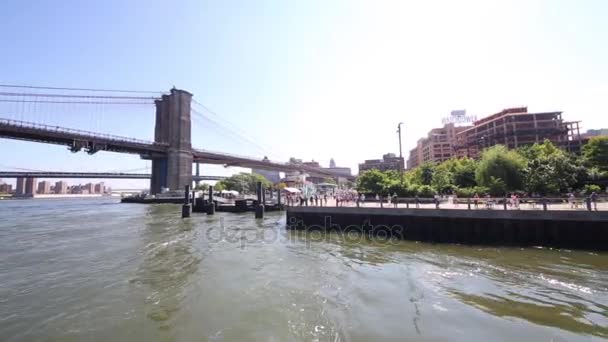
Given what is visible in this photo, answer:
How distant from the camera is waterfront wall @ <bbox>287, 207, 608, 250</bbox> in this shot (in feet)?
45.6

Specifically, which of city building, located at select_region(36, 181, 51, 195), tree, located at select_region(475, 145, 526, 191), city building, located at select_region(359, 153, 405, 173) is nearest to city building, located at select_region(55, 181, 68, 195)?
city building, located at select_region(36, 181, 51, 195)

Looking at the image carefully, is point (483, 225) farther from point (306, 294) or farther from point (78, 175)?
point (78, 175)

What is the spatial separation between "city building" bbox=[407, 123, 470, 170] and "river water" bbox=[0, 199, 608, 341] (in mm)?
95704

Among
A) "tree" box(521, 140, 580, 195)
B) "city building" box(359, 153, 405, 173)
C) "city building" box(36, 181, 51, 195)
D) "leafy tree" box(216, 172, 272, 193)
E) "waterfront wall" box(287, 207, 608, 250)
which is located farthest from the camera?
"city building" box(36, 181, 51, 195)

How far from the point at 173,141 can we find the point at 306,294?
238 feet

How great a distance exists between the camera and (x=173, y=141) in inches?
2876

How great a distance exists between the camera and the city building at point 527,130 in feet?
250

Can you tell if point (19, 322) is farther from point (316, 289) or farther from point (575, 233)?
point (575, 233)

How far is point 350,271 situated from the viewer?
1109 centimetres

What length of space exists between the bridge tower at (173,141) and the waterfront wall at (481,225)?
60.0m

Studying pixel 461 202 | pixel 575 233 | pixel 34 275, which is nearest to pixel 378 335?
pixel 34 275

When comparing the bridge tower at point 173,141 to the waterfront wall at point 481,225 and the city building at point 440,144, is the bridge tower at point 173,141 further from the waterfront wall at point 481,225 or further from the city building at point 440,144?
the city building at point 440,144

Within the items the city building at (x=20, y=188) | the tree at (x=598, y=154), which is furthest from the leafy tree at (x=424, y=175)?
the city building at (x=20, y=188)

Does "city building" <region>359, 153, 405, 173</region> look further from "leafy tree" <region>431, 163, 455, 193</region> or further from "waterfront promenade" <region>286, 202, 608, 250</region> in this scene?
"waterfront promenade" <region>286, 202, 608, 250</region>
